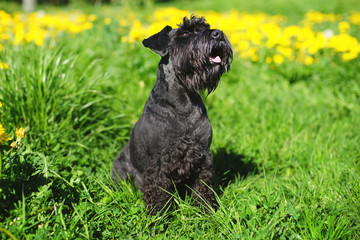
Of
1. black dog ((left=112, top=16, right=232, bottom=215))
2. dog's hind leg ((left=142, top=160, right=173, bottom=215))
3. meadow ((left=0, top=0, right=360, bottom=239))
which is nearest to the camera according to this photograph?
meadow ((left=0, top=0, right=360, bottom=239))

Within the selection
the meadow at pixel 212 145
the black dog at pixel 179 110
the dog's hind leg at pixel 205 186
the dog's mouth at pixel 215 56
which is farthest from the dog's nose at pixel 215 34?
the meadow at pixel 212 145

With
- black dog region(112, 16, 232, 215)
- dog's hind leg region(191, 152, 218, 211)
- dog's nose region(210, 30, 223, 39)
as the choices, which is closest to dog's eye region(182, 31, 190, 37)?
black dog region(112, 16, 232, 215)

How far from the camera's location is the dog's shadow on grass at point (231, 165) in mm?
3080

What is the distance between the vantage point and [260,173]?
3104 mm

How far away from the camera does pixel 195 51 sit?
2.15 metres

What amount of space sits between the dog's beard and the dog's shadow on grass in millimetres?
1146

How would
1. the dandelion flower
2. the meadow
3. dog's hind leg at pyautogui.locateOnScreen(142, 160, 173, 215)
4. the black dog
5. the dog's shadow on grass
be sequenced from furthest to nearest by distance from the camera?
the dandelion flower → the dog's shadow on grass → dog's hind leg at pyautogui.locateOnScreen(142, 160, 173, 215) → the black dog → the meadow

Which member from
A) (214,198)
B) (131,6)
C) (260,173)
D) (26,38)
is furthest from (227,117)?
(131,6)

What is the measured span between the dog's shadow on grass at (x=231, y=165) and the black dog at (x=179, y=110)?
71 cm

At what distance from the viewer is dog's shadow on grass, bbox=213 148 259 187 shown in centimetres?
308

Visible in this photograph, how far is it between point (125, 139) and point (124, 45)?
7.69 feet

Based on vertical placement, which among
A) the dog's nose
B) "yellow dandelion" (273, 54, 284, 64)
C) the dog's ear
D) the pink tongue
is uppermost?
the dog's nose

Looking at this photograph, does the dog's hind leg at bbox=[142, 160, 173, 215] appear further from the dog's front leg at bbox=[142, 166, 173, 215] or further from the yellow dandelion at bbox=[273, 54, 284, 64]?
the yellow dandelion at bbox=[273, 54, 284, 64]

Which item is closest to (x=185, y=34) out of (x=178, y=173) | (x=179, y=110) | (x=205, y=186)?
(x=179, y=110)
